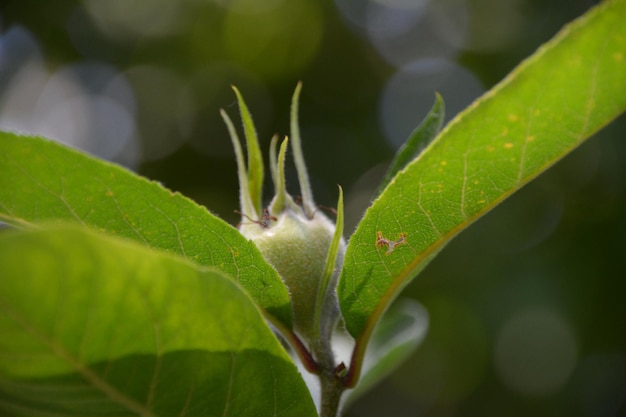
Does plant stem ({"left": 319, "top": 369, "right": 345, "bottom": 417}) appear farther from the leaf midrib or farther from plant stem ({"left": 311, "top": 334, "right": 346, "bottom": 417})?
the leaf midrib

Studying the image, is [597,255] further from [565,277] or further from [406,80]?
[406,80]

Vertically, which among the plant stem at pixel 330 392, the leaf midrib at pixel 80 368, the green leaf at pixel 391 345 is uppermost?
the leaf midrib at pixel 80 368

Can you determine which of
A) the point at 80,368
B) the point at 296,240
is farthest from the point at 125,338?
the point at 296,240

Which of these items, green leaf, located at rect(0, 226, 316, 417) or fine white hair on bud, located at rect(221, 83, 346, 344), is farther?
fine white hair on bud, located at rect(221, 83, 346, 344)

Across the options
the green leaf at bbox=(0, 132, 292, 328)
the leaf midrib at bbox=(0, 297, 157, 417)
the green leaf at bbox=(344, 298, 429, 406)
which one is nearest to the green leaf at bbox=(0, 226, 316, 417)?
the leaf midrib at bbox=(0, 297, 157, 417)

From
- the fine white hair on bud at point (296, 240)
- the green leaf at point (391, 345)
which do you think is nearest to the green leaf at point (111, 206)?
the fine white hair on bud at point (296, 240)

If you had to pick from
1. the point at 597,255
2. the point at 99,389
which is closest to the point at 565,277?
the point at 597,255

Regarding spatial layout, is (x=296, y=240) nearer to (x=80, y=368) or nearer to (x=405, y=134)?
(x=80, y=368)

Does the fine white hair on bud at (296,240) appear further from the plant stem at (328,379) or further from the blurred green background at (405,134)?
the blurred green background at (405,134)

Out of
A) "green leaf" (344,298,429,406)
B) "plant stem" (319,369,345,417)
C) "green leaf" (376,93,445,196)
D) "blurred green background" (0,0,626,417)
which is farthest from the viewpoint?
"blurred green background" (0,0,626,417)
